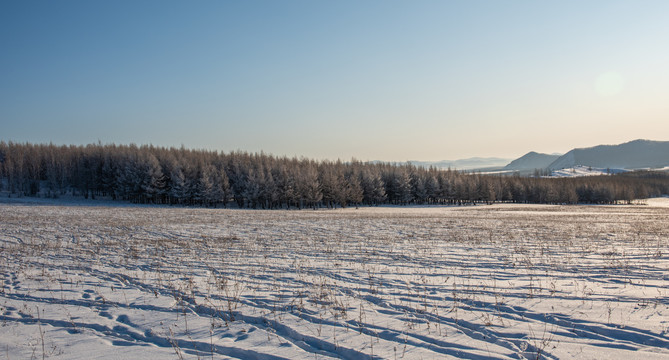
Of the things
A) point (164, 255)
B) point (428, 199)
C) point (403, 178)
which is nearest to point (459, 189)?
point (428, 199)

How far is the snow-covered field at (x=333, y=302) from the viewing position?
5.80 metres

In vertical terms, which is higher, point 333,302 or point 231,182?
point 231,182

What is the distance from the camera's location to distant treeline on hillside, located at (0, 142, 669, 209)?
81.5 metres

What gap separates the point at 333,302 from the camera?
8.20 metres

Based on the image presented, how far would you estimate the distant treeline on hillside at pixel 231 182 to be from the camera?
3209 inches

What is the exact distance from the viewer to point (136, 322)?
23.2 ft

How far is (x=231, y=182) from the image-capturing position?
315 ft

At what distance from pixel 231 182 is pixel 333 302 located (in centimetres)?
9212

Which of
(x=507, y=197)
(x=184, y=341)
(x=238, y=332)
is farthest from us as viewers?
(x=507, y=197)

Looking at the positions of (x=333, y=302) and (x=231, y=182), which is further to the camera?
(x=231, y=182)

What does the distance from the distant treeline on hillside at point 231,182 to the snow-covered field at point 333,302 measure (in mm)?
66636

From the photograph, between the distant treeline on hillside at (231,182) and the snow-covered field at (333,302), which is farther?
the distant treeline on hillside at (231,182)

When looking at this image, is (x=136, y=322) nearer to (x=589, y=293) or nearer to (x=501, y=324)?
(x=501, y=324)

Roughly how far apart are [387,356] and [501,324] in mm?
2693
